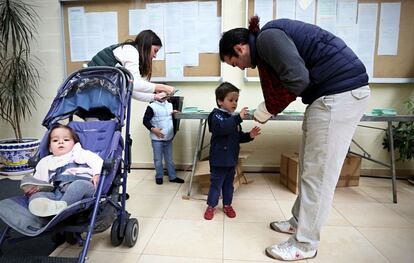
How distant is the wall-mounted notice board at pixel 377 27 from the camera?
2576 mm

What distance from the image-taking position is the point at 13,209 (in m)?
1.10

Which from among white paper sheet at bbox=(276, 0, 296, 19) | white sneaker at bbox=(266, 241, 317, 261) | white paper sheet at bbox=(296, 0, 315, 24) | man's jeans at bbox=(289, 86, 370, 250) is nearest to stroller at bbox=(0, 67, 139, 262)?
white sneaker at bbox=(266, 241, 317, 261)

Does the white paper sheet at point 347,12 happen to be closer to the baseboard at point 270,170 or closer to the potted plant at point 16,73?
the baseboard at point 270,170

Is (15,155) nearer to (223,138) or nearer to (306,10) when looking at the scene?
(223,138)

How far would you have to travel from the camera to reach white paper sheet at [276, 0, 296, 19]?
2617mm

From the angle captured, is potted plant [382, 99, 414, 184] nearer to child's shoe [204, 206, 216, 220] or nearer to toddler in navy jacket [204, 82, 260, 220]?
toddler in navy jacket [204, 82, 260, 220]

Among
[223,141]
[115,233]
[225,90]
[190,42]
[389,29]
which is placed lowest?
[115,233]

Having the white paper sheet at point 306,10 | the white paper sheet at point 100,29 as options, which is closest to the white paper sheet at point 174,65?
the white paper sheet at point 100,29

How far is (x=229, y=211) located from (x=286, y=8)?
6.57ft

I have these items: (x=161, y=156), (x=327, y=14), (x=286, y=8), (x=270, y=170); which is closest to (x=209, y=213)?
(x=161, y=156)

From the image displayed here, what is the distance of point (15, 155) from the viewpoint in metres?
2.73

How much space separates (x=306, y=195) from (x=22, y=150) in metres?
2.75

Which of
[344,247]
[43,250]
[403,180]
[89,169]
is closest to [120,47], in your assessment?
[89,169]

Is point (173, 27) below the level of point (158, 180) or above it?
above
